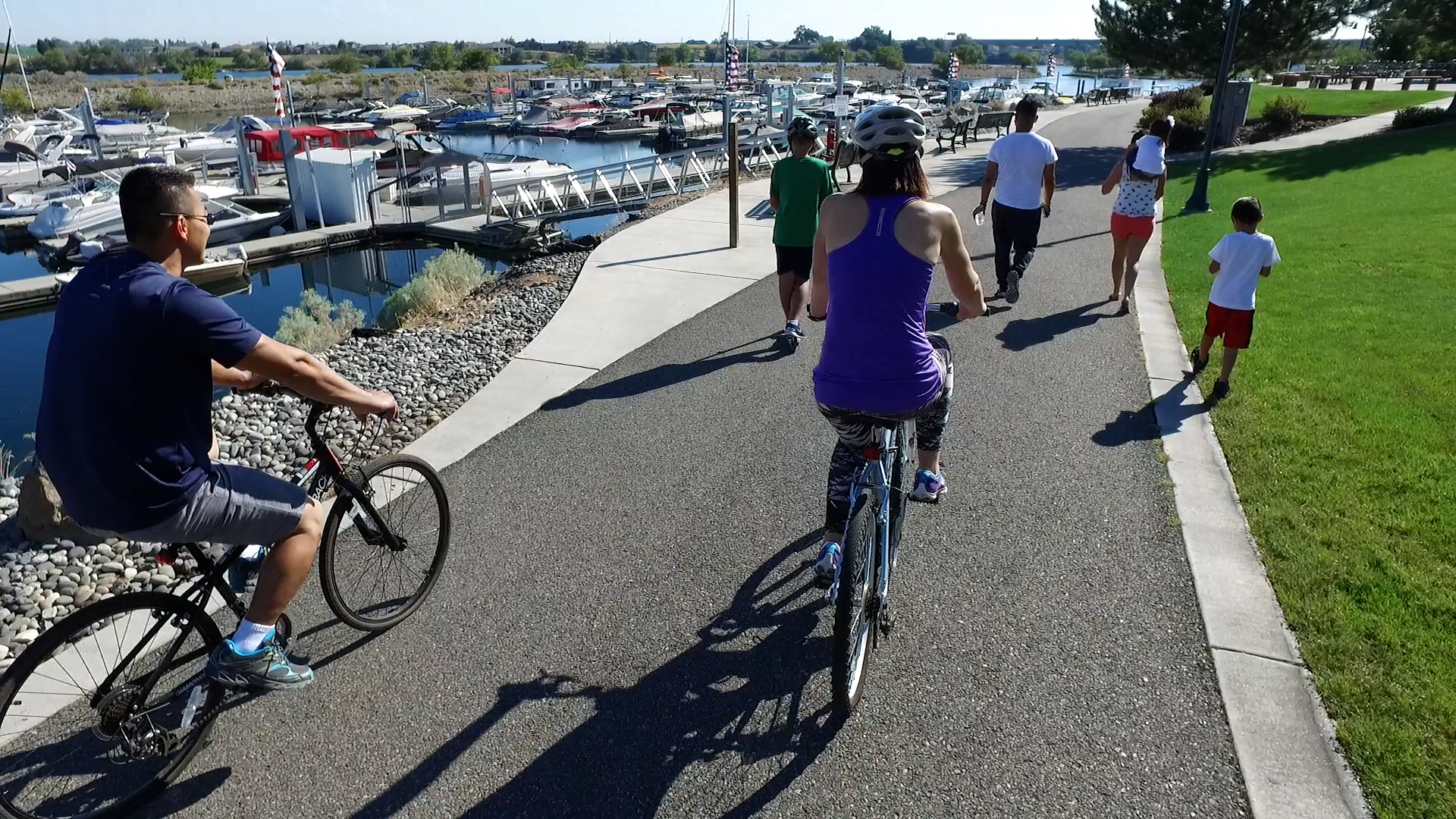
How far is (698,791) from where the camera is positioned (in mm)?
3109

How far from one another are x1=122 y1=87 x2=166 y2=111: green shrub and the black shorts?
69.2 m

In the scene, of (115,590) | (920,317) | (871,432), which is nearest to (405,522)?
(115,590)

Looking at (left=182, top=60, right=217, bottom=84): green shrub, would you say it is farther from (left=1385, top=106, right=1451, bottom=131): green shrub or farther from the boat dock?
(left=1385, top=106, right=1451, bottom=131): green shrub

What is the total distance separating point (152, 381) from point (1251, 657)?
420cm

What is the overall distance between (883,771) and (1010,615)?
3.95 ft

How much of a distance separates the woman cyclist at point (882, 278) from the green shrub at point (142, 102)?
239 ft

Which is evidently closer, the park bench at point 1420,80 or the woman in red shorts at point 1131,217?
the woman in red shorts at point 1131,217

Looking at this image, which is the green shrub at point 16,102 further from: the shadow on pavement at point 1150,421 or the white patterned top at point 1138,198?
the shadow on pavement at point 1150,421

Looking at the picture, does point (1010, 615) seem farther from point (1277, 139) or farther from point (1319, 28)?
point (1319, 28)

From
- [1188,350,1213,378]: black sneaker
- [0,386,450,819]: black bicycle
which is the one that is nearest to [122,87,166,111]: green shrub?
[0,386,450,819]: black bicycle

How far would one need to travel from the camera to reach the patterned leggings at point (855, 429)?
3416 millimetres

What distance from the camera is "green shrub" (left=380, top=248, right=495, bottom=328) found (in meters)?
11.1

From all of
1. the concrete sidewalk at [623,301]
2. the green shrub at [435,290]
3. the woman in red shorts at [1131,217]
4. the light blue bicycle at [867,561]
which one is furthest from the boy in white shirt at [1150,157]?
the green shrub at [435,290]

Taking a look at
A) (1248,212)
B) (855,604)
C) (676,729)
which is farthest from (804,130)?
(676,729)
